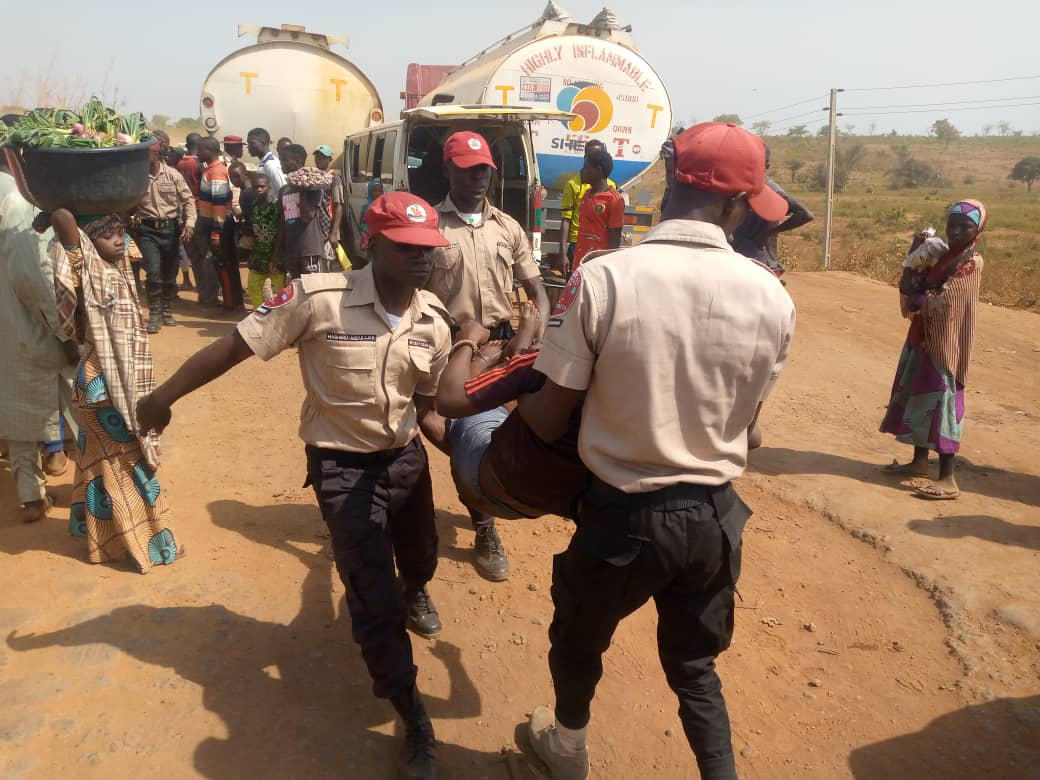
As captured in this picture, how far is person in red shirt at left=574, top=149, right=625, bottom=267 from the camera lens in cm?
706

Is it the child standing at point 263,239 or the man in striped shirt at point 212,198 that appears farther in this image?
the man in striped shirt at point 212,198

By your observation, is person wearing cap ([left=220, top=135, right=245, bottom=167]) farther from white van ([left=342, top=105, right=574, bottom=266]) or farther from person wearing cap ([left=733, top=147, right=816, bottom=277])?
person wearing cap ([left=733, top=147, right=816, bottom=277])

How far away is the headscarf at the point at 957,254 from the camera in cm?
464

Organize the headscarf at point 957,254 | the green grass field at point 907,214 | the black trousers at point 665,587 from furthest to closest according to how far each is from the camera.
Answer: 1. the green grass field at point 907,214
2. the headscarf at point 957,254
3. the black trousers at point 665,587

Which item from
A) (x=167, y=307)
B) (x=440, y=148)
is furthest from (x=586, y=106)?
→ (x=167, y=307)

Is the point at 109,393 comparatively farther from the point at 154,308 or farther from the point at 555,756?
the point at 154,308

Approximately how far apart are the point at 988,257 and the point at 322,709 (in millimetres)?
17041

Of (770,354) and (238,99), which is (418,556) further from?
(238,99)

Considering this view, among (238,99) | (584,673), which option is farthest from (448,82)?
(584,673)

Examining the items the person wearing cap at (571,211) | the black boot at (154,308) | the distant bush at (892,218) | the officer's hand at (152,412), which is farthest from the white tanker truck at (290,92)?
the distant bush at (892,218)

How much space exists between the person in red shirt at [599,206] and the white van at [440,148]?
953 mm

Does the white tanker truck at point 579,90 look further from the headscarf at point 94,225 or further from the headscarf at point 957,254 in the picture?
the headscarf at point 94,225

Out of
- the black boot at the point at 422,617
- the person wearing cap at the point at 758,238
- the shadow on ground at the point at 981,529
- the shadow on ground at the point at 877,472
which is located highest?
the person wearing cap at the point at 758,238

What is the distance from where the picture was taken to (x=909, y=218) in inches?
952
